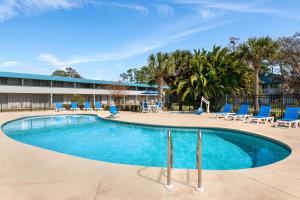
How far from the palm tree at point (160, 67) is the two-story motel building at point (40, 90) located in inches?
187

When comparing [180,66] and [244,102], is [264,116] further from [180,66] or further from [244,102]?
[180,66]

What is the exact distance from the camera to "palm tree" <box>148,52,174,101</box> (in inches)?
1073

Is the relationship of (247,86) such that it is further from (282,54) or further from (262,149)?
(262,149)

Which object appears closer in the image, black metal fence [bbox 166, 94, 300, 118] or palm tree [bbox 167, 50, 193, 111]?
black metal fence [bbox 166, 94, 300, 118]

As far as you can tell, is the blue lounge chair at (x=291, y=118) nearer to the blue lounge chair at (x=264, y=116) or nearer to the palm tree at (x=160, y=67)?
the blue lounge chair at (x=264, y=116)

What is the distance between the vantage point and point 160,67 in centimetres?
2766

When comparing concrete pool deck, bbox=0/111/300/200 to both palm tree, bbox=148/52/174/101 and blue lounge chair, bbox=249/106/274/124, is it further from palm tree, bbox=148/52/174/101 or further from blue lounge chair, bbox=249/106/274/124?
palm tree, bbox=148/52/174/101

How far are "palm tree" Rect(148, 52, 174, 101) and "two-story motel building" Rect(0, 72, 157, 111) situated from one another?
4.75 metres

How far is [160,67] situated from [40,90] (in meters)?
20.3

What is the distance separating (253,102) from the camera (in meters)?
21.6

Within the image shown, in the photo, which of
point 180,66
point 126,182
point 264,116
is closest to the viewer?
point 126,182

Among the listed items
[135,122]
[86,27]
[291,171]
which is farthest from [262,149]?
[86,27]

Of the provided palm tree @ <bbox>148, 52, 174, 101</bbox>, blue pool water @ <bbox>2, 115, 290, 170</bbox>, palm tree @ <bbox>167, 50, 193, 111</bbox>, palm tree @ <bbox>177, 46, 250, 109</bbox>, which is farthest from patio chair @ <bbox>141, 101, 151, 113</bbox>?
blue pool water @ <bbox>2, 115, 290, 170</bbox>

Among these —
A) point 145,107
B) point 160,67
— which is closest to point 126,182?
point 145,107
